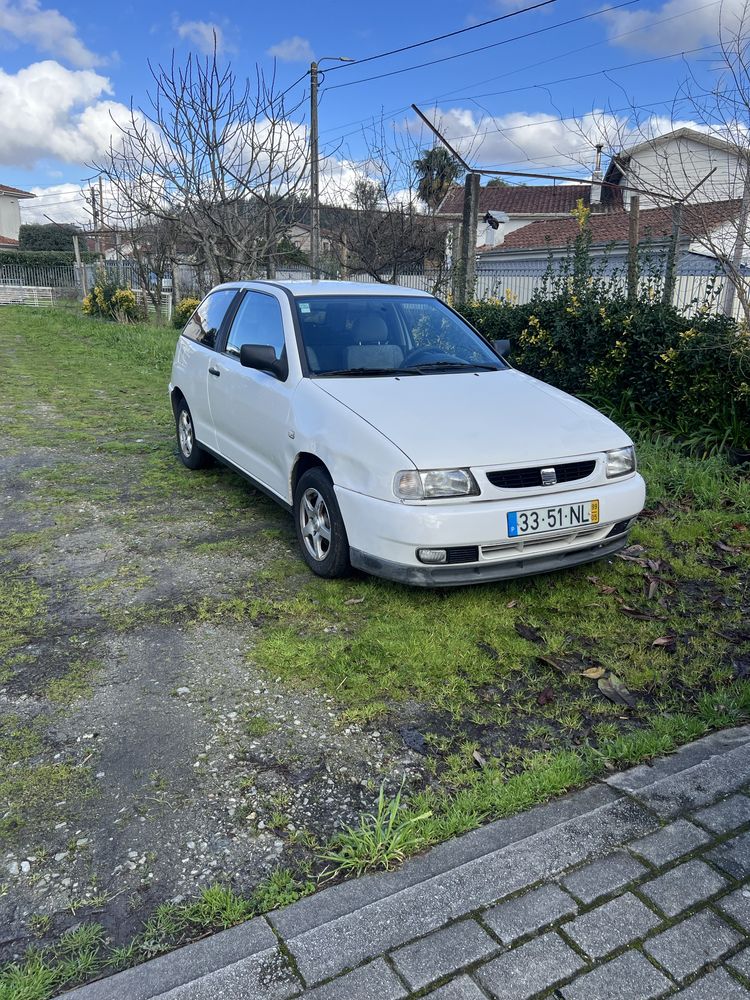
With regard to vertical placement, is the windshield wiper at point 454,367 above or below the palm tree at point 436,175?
below

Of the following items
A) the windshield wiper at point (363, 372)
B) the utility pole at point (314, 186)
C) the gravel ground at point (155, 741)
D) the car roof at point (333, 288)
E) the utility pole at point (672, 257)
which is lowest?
the gravel ground at point (155, 741)

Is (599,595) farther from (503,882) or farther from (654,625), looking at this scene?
(503,882)

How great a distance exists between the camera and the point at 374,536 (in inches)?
147

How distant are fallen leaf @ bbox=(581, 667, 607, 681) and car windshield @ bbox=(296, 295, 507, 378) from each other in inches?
84.1

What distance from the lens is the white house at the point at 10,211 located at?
59.1 meters

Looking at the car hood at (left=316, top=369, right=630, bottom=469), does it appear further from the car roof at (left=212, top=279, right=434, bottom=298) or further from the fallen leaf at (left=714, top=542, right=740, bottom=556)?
the fallen leaf at (left=714, top=542, right=740, bottom=556)

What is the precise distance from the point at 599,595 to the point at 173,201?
40.1ft

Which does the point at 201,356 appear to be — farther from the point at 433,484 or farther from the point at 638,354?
the point at 638,354

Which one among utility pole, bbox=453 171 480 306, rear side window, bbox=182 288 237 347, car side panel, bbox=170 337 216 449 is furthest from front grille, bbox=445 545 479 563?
utility pole, bbox=453 171 480 306

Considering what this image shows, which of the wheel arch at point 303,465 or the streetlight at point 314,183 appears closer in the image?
the wheel arch at point 303,465

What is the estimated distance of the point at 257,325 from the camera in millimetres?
5324

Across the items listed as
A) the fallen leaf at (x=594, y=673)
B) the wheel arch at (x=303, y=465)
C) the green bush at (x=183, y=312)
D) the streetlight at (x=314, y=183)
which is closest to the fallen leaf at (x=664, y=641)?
the fallen leaf at (x=594, y=673)

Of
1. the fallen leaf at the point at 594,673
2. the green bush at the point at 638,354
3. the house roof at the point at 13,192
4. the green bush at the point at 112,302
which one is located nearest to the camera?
the fallen leaf at the point at 594,673

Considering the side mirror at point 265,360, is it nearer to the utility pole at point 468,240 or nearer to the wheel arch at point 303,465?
the wheel arch at point 303,465
